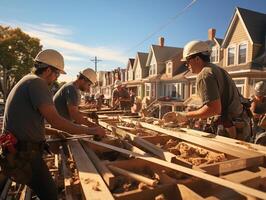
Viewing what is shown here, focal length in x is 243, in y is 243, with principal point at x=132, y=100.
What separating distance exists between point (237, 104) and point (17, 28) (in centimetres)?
3426

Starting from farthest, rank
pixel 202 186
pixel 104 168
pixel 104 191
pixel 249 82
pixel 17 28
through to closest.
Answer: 1. pixel 17 28
2. pixel 249 82
3. pixel 104 168
4. pixel 202 186
5. pixel 104 191

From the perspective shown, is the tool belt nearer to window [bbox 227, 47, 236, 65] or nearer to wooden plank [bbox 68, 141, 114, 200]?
wooden plank [bbox 68, 141, 114, 200]

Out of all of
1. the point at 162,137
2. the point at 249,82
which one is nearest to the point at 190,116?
the point at 162,137

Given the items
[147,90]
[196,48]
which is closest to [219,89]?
[196,48]

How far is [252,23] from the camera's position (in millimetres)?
17891

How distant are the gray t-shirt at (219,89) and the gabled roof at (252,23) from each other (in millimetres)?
15358

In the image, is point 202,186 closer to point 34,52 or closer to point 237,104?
point 237,104

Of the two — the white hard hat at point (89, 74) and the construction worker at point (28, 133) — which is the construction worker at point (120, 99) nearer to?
the white hard hat at point (89, 74)

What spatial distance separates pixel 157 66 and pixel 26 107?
89.6ft

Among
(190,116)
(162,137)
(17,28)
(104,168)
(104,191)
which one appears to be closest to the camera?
(104,191)

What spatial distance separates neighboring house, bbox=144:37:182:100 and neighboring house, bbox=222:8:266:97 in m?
10.2

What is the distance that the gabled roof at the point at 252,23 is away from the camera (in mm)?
17422

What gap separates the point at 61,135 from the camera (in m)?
3.99

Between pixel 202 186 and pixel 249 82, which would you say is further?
pixel 249 82
